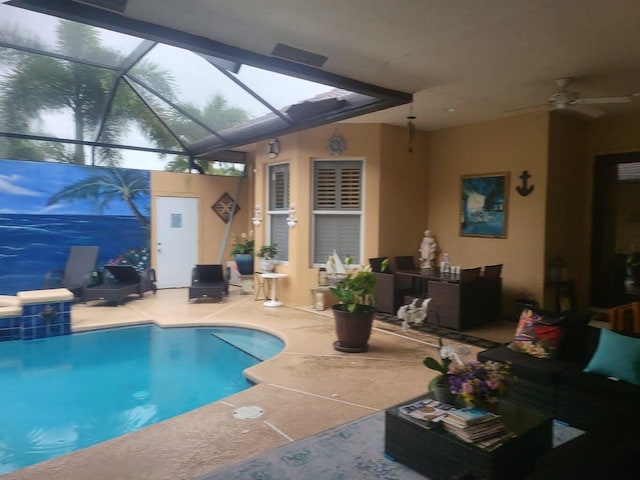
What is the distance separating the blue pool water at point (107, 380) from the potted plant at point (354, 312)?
3.39ft

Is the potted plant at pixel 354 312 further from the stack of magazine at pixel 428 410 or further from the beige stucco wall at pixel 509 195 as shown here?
the beige stucco wall at pixel 509 195

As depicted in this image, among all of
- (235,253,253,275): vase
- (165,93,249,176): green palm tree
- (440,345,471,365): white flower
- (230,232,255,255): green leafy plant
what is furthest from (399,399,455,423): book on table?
(230,232,255,255): green leafy plant

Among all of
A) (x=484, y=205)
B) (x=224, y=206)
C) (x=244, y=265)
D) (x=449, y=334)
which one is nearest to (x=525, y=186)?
(x=484, y=205)

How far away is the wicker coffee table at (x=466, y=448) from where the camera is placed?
2098mm

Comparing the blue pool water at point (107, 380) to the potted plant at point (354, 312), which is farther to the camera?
the potted plant at point (354, 312)

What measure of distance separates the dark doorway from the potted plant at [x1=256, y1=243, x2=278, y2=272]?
507 centimetres

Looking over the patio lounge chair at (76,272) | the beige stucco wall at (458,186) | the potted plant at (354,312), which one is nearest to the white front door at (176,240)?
the patio lounge chair at (76,272)

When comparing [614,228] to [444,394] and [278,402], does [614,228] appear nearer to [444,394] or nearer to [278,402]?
[444,394]

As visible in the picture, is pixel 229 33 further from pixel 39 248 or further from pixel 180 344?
pixel 39 248

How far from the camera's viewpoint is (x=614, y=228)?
645cm

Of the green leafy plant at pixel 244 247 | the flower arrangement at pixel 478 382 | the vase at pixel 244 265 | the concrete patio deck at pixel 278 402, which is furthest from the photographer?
the green leafy plant at pixel 244 247

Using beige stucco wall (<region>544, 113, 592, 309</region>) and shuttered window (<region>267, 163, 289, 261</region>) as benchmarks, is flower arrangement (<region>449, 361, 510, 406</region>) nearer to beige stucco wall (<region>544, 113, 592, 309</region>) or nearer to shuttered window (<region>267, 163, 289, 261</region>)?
beige stucco wall (<region>544, 113, 592, 309</region>)

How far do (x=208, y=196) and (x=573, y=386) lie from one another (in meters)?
7.95

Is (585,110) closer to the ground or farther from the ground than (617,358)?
farther from the ground
